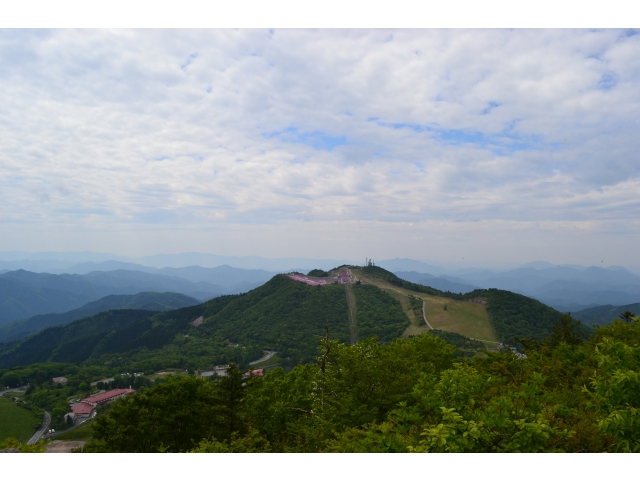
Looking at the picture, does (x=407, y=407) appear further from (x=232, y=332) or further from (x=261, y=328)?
(x=232, y=332)

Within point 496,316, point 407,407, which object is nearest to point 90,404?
point 407,407

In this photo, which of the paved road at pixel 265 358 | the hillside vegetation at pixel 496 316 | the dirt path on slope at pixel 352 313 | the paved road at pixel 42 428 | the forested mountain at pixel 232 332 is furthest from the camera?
the forested mountain at pixel 232 332

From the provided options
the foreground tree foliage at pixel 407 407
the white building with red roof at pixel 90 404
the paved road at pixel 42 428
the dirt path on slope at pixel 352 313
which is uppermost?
the foreground tree foliage at pixel 407 407

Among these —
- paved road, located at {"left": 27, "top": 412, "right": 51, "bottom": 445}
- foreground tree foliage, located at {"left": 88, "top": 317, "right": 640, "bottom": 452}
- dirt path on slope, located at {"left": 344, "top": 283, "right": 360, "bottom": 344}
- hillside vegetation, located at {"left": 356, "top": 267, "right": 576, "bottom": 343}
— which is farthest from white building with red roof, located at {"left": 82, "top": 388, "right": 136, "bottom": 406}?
hillside vegetation, located at {"left": 356, "top": 267, "right": 576, "bottom": 343}

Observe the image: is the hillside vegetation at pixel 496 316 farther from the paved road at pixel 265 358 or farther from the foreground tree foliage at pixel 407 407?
the foreground tree foliage at pixel 407 407

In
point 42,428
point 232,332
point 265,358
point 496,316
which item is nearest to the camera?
point 42,428

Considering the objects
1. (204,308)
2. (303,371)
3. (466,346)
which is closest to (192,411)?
(303,371)

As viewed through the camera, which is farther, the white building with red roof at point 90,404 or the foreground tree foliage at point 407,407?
the white building with red roof at point 90,404

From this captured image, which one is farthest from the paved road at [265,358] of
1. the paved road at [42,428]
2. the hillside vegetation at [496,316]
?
the hillside vegetation at [496,316]
